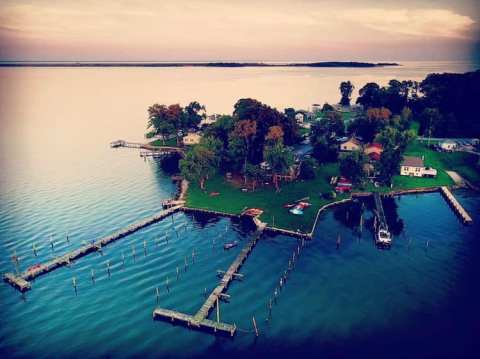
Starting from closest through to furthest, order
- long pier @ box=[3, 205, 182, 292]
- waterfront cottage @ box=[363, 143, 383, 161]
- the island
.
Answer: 1. long pier @ box=[3, 205, 182, 292]
2. the island
3. waterfront cottage @ box=[363, 143, 383, 161]

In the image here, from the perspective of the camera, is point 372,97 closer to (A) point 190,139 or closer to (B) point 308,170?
(A) point 190,139

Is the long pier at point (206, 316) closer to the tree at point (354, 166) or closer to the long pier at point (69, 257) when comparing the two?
the long pier at point (69, 257)

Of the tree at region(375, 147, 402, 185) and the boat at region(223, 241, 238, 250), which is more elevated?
the tree at region(375, 147, 402, 185)

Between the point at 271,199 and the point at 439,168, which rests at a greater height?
the point at 439,168

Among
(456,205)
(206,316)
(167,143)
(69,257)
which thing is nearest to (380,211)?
(456,205)

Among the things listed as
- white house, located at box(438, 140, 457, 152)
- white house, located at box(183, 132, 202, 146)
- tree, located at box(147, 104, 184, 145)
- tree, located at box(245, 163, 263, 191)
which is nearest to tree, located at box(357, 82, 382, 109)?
white house, located at box(438, 140, 457, 152)

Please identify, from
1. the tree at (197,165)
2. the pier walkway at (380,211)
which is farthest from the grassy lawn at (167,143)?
the pier walkway at (380,211)

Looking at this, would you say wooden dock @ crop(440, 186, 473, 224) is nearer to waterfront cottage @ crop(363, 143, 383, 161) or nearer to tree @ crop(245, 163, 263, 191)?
waterfront cottage @ crop(363, 143, 383, 161)
